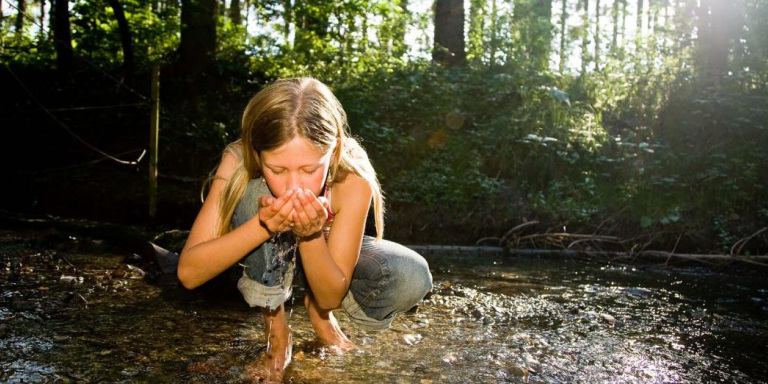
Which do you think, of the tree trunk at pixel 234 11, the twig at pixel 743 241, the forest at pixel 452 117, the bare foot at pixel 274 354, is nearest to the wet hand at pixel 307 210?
the bare foot at pixel 274 354

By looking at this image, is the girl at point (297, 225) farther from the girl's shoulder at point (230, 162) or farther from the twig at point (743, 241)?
the twig at point (743, 241)

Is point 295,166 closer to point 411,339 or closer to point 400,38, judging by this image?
point 411,339

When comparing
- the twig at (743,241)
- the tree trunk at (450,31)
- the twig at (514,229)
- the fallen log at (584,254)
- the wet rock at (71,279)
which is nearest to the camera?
the wet rock at (71,279)

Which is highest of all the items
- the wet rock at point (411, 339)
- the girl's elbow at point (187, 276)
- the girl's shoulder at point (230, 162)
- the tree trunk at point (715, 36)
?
the tree trunk at point (715, 36)

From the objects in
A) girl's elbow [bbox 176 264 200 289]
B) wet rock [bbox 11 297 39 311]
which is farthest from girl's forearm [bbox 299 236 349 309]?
wet rock [bbox 11 297 39 311]

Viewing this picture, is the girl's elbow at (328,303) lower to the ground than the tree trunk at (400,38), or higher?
lower

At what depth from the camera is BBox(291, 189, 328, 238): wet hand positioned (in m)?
1.87

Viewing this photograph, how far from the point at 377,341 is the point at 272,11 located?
8.04 metres

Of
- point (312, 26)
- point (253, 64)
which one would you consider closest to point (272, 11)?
point (312, 26)

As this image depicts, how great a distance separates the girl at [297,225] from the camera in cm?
204

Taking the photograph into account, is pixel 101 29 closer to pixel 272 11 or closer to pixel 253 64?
pixel 253 64

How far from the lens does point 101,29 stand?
34.9ft

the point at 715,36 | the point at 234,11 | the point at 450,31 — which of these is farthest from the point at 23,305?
the point at 234,11

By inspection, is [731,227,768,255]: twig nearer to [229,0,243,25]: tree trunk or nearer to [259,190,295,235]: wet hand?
[259,190,295,235]: wet hand
